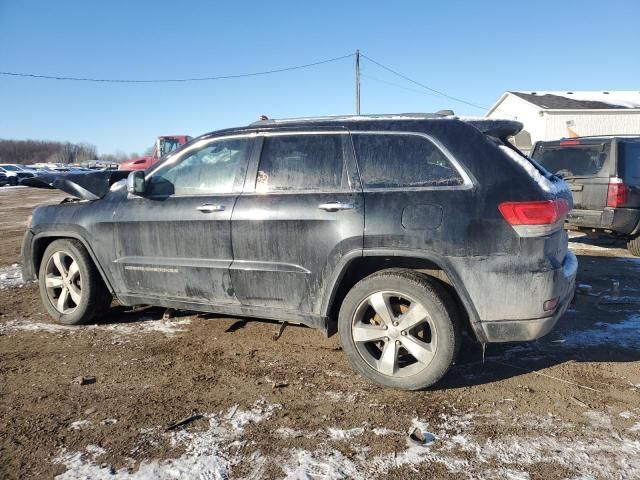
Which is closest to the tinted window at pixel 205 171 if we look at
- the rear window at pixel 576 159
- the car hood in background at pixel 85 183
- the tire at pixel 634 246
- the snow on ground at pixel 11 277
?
the car hood in background at pixel 85 183

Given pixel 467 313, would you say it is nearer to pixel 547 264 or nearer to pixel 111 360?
pixel 547 264

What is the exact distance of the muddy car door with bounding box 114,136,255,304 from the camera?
370 centimetres

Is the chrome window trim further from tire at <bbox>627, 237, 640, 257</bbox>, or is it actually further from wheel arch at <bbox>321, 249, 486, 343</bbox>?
tire at <bbox>627, 237, 640, 257</bbox>

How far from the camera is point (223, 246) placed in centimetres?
366

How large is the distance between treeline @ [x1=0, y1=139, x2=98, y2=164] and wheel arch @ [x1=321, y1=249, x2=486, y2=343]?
4827 inches

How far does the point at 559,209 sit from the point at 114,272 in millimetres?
3581

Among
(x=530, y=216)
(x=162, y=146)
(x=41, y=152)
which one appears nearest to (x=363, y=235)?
(x=530, y=216)

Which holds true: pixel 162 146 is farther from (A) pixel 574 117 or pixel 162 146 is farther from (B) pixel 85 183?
(A) pixel 574 117

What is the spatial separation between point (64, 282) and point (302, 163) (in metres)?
2.68

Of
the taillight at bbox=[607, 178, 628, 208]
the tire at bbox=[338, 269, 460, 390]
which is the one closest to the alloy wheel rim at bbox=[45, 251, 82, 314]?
the tire at bbox=[338, 269, 460, 390]

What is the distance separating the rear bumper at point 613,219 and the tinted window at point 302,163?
541 centimetres

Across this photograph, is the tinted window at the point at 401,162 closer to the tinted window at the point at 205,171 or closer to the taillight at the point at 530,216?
the taillight at the point at 530,216

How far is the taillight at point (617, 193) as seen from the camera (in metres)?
6.91

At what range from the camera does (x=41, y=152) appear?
393 ft
